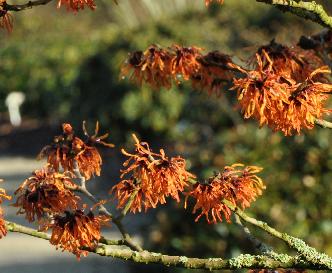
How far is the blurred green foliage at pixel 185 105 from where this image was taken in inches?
309

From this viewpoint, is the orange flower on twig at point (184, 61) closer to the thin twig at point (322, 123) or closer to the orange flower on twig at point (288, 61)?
the orange flower on twig at point (288, 61)

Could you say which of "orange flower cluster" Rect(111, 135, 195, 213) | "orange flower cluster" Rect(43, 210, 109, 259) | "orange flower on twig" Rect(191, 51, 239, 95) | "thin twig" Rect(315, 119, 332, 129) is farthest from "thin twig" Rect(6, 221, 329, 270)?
"orange flower on twig" Rect(191, 51, 239, 95)

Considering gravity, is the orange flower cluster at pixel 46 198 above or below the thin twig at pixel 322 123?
below

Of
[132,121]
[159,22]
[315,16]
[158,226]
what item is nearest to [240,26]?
[159,22]

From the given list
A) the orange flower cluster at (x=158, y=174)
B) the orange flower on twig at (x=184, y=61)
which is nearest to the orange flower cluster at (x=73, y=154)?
the orange flower cluster at (x=158, y=174)

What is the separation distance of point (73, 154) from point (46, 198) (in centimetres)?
22

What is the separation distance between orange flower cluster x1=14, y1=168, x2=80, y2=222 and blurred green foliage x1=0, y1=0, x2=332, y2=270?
93 cm

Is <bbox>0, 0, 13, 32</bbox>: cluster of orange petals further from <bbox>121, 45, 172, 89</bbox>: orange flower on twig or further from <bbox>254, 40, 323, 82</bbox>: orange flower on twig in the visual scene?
<bbox>254, 40, 323, 82</bbox>: orange flower on twig

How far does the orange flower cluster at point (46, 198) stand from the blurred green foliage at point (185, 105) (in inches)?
36.6

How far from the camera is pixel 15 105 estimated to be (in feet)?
72.4

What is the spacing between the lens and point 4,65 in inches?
834

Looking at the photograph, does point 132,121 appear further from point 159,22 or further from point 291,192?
point 291,192

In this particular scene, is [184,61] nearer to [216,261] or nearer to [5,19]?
[5,19]

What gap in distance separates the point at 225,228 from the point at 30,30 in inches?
824
